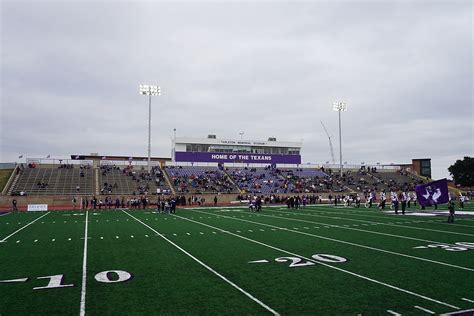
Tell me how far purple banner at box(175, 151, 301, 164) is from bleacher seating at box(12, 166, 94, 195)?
15.9 m

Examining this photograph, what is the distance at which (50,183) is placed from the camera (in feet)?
153

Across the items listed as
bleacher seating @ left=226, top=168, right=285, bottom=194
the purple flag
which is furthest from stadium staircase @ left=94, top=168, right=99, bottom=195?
the purple flag

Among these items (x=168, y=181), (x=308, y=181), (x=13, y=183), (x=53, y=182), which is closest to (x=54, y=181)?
(x=53, y=182)

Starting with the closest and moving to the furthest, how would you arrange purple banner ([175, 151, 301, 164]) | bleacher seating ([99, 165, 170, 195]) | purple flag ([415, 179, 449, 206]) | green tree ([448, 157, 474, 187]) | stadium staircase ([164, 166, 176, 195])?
1. purple flag ([415, 179, 449, 206])
2. bleacher seating ([99, 165, 170, 195])
3. stadium staircase ([164, 166, 176, 195])
4. purple banner ([175, 151, 301, 164])
5. green tree ([448, 157, 474, 187])

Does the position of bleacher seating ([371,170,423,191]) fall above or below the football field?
above

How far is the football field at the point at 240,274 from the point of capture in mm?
7230

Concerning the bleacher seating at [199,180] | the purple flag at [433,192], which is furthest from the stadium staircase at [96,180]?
the purple flag at [433,192]

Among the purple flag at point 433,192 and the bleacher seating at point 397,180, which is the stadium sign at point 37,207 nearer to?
the purple flag at point 433,192

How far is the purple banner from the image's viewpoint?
63000mm

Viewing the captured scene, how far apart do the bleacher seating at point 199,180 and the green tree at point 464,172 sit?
5492cm

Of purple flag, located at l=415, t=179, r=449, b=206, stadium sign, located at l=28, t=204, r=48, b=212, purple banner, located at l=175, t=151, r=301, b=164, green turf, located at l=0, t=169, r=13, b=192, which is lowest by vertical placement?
stadium sign, located at l=28, t=204, r=48, b=212

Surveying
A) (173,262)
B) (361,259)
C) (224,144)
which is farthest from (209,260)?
(224,144)

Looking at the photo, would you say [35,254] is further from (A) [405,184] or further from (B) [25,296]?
(A) [405,184]

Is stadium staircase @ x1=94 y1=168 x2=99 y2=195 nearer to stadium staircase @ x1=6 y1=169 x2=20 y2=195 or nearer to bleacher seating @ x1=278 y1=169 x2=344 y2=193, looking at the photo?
stadium staircase @ x1=6 y1=169 x2=20 y2=195
